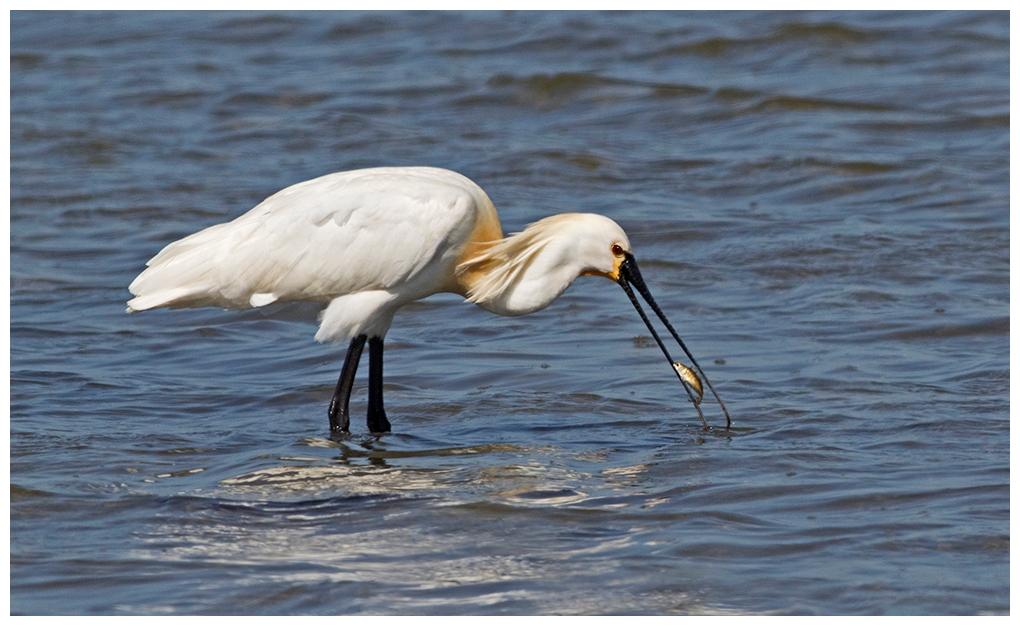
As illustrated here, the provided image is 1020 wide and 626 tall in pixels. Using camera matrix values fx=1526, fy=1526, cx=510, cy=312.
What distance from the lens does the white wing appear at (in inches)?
320

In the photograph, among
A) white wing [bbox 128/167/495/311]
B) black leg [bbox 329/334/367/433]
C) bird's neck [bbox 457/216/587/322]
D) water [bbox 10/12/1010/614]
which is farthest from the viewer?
black leg [bbox 329/334/367/433]

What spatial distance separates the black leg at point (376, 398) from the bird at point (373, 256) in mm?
149

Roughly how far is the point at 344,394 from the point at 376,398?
0.19 metres

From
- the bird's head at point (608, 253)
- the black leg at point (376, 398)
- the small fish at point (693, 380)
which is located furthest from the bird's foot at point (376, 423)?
the small fish at point (693, 380)

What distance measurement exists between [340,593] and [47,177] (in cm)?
1102

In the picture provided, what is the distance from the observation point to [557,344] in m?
→ 10.3

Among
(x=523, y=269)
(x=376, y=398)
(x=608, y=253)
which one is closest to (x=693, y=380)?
(x=608, y=253)

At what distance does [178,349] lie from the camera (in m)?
10.4

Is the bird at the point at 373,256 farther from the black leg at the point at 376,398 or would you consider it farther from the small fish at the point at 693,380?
the black leg at the point at 376,398

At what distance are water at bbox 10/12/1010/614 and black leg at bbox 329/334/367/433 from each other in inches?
5.0

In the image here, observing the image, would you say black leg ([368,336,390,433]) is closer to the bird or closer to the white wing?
the bird

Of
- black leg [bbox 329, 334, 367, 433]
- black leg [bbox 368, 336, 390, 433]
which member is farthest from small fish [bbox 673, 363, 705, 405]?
black leg [bbox 329, 334, 367, 433]

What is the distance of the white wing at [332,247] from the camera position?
8117 millimetres

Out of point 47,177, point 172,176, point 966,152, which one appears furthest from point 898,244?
point 47,177
